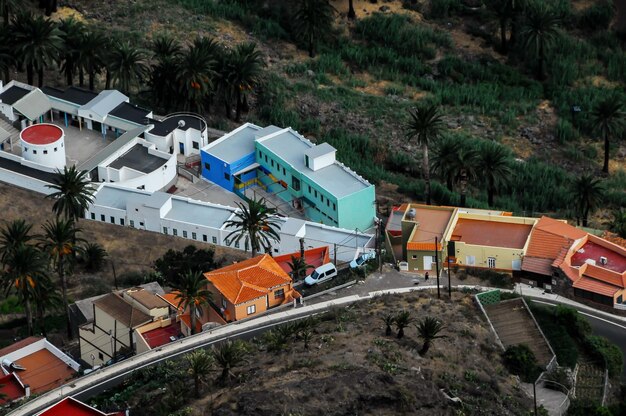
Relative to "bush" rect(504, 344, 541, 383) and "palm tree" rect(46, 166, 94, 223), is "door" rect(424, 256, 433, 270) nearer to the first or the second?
"bush" rect(504, 344, 541, 383)

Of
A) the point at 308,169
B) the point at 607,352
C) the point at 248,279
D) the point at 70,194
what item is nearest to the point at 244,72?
the point at 308,169

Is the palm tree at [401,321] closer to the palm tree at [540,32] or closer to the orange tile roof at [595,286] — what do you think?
the orange tile roof at [595,286]

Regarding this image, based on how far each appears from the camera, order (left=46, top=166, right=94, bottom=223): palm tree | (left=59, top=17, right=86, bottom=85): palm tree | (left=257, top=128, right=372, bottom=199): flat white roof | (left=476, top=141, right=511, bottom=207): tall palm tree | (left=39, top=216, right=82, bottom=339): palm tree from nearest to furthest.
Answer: (left=39, top=216, right=82, bottom=339): palm tree → (left=46, top=166, right=94, bottom=223): palm tree → (left=257, top=128, right=372, bottom=199): flat white roof → (left=476, top=141, right=511, bottom=207): tall palm tree → (left=59, top=17, right=86, bottom=85): palm tree

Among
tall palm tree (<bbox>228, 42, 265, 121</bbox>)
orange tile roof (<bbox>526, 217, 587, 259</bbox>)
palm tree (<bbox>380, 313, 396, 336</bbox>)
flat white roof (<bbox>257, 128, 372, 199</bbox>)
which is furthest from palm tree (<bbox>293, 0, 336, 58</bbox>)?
palm tree (<bbox>380, 313, 396, 336</bbox>)

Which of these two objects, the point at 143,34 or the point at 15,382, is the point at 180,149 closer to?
the point at 143,34

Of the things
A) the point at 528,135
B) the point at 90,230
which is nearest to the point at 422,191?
the point at 528,135

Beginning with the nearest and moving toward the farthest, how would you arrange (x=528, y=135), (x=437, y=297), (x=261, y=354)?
(x=261, y=354)
(x=437, y=297)
(x=528, y=135)
